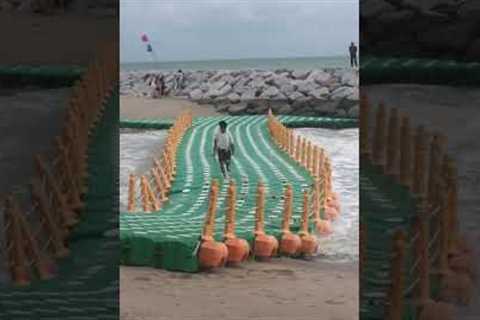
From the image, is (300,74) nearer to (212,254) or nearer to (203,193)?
(203,193)

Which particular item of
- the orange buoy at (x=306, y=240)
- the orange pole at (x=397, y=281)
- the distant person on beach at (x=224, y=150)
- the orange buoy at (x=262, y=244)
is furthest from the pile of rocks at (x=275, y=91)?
the orange pole at (x=397, y=281)

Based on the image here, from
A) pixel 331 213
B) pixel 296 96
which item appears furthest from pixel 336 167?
pixel 296 96

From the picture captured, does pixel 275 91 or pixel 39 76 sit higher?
pixel 275 91

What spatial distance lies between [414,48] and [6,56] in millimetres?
1599

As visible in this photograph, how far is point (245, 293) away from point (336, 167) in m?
7.66

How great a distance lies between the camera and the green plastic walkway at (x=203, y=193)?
7.14 m

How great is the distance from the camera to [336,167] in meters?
14.5

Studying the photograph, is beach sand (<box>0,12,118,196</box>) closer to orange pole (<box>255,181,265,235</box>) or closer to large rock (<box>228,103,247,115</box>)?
orange pole (<box>255,181,265,235</box>)

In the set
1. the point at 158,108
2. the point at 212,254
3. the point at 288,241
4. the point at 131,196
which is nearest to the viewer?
the point at 212,254

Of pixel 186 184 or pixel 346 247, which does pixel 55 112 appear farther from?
pixel 186 184

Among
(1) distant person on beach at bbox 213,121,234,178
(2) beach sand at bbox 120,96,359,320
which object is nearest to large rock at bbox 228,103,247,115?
(1) distant person on beach at bbox 213,121,234,178

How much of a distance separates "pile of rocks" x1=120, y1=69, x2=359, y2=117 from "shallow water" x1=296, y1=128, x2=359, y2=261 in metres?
2.73

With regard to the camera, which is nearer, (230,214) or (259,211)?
(230,214)

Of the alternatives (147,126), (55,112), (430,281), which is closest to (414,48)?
(430,281)
